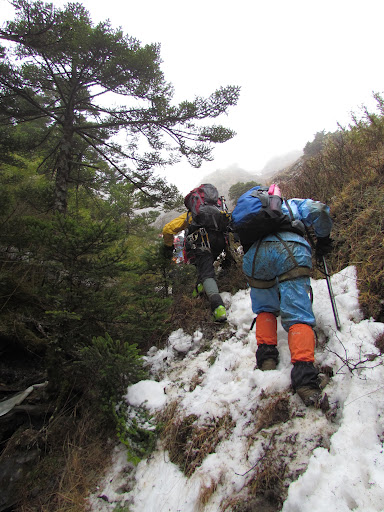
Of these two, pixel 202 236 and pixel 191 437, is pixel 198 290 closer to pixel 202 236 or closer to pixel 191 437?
pixel 202 236

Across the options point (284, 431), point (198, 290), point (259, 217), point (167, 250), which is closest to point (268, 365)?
point (284, 431)

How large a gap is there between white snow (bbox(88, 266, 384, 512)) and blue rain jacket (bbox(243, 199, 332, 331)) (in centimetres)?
39

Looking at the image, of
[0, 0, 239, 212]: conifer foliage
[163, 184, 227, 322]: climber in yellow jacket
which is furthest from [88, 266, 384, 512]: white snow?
[0, 0, 239, 212]: conifer foliage

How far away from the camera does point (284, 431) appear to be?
167 centimetres

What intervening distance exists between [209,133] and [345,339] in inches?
245

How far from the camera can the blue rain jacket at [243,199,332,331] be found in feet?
7.06

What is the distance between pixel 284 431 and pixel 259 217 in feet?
5.76

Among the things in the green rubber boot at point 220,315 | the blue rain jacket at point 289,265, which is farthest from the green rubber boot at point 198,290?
the blue rain jacket at point 289,265

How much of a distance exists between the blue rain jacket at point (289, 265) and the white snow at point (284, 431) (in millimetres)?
393

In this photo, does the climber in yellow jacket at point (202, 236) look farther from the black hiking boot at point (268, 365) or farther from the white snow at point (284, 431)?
the black hiking boot at point (268, 365)

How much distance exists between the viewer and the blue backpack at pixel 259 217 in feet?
7.78

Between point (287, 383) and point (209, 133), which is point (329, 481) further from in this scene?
point (209, 133)

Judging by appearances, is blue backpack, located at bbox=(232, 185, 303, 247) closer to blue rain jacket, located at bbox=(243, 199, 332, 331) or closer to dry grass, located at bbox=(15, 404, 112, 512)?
blue rain jacket, located at bbox=(243, 199, 332, 331)

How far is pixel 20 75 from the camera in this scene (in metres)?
5.63
